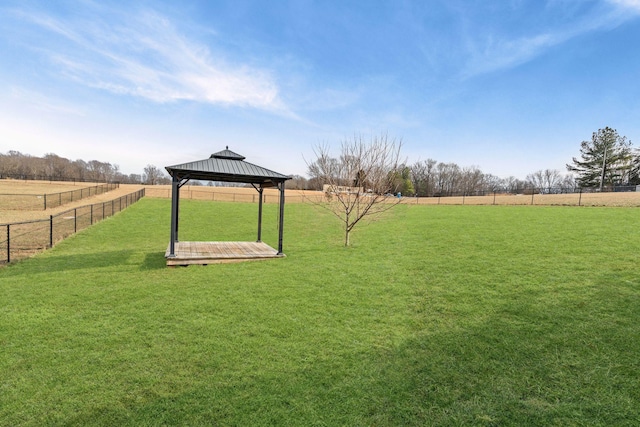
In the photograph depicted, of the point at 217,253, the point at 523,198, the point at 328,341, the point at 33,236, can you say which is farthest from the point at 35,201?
the point at 523,198

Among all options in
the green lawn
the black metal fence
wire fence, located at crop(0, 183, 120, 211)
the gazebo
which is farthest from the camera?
wire fence, located at crop(0, 183, 120, 211)

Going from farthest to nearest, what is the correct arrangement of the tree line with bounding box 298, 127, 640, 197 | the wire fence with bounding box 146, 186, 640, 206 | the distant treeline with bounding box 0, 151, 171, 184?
the distant treeline with bounding box 0, 151, 171, 184, the tree line with bounding box 298, 127, 640, 197, the wire fence with bounding box 146, 186, 640, 206

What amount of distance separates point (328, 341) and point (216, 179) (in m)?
7.00

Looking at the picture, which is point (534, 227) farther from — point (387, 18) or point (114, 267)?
point (114, 267)

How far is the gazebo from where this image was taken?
27.2ft

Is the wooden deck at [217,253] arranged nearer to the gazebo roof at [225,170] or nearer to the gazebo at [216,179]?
the gazebo at [216,179]

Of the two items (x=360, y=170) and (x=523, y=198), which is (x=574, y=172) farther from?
(x=360, y=170)

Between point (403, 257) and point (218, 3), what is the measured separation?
1107 cm

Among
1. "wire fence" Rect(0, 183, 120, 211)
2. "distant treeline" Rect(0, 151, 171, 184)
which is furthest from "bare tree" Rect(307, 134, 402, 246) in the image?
"distant treeline" Rect(0, 151, 171, 184)

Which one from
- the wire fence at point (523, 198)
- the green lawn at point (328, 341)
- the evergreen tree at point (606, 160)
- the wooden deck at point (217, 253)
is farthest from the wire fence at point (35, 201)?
the evergreen tree at point (606, 160)

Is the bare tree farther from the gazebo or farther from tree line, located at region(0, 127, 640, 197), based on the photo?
tree line, located at region(0, 127, 640, 197)

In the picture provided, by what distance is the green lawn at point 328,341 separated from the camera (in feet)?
9.55

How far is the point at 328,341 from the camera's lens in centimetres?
421

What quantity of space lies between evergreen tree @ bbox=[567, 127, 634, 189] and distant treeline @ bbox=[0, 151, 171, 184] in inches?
3972
